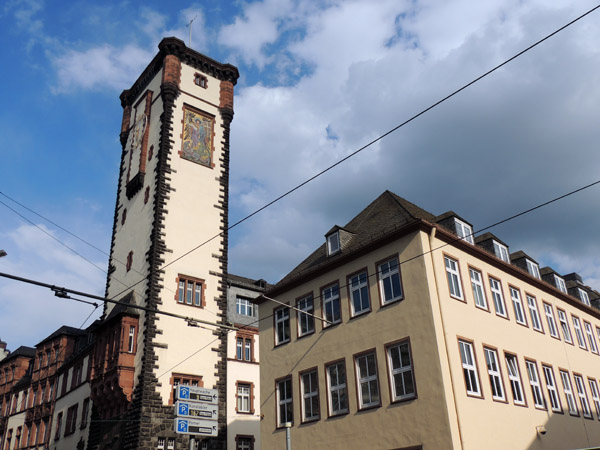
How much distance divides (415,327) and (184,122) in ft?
86.8

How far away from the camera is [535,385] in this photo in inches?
1006

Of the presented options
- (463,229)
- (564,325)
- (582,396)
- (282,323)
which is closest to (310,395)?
(282,323)

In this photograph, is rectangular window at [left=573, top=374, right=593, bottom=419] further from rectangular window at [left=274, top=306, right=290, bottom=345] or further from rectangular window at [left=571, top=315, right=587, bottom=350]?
rectangular window at [left=274, top=306, right=290, bottom=345]

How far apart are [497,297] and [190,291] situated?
62.8 ft

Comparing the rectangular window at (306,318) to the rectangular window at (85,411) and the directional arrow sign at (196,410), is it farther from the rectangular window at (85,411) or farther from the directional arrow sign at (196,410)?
the rectangular window at (85,411)

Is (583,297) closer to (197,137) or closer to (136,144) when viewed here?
(197,137)

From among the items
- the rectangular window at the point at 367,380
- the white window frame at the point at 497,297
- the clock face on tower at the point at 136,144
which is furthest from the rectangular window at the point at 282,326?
the clock face on tower at the point at 136,144

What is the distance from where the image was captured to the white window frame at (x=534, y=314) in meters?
28.2

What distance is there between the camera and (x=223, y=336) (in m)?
37.6

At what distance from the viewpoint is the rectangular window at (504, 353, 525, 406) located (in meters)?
23.9

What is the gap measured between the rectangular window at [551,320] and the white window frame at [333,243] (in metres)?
11.3

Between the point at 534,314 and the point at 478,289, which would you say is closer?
the point at 478,289

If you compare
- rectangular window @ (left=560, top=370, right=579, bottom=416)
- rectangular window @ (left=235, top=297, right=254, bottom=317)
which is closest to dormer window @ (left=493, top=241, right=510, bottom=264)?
rectangular window @ (left=560, top=370, right=579, bottom=416)

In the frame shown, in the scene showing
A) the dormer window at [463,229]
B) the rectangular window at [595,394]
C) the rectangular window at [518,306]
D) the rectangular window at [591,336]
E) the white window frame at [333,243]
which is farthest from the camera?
the rectangular window at [591,336]
